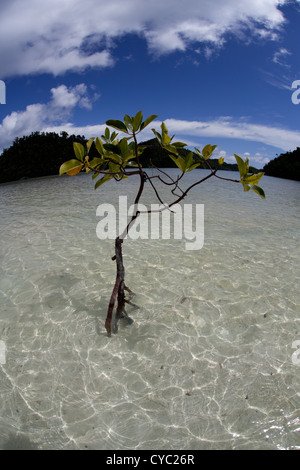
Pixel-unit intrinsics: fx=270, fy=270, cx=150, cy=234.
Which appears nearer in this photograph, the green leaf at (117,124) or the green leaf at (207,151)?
the green leaf at (117,124)

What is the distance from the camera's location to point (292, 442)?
2.25m

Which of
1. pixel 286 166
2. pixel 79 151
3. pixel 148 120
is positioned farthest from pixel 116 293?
pixel 286 166

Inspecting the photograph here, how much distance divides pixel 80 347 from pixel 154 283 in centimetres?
174

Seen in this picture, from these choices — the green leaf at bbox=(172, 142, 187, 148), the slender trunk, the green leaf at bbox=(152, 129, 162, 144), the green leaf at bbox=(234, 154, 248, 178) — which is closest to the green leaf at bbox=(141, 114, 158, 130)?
the green leaf at bbox=(152, 129, 162, 144)

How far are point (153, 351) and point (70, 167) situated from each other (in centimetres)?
224

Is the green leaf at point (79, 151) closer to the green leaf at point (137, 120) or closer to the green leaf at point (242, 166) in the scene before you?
the green leaf at point (137, 120)

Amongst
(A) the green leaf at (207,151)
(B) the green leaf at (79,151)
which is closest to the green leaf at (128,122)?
(B) the green leaf at (79,151)

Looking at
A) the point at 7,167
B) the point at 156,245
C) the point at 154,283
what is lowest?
the point at 154,283

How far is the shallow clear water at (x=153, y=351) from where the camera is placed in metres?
2.35

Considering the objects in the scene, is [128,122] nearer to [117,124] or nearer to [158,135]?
[117,124]

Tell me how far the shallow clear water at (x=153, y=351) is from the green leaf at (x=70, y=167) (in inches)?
81.3

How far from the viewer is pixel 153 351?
10.4ft
